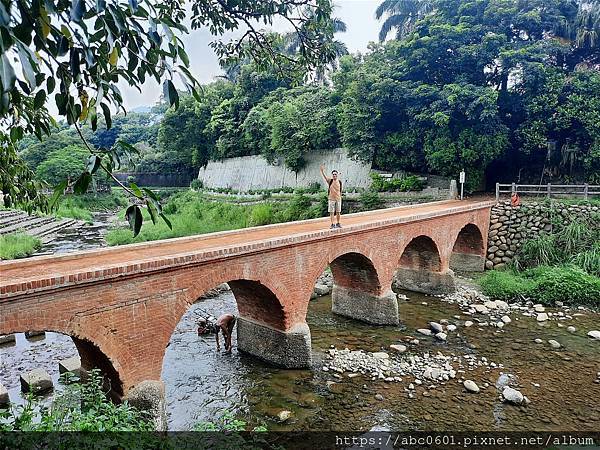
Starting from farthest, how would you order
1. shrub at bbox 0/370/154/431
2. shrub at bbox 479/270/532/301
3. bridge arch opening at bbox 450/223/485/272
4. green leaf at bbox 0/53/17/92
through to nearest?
bridge arch opening at bbox 450/223/485/272 < shrub at bbox 479/270/532/301 < shrub at bbox 0/370/154/431 < green leaf at bbox 0/53/17/92

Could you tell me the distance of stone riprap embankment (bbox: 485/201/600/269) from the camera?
19.1m

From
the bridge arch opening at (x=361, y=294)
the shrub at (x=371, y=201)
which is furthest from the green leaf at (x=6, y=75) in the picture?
the shrub at (x=371, y=201)

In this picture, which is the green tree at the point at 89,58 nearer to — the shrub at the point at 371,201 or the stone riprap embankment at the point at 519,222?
the stone riprap embankment at the point at 519,222

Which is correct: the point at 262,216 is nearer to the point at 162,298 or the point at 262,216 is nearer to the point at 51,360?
the point at 51,360

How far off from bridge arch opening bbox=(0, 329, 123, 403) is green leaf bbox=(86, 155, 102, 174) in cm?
Answer: 559

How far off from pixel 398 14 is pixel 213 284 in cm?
3963

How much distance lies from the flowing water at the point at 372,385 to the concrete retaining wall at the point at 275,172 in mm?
16746

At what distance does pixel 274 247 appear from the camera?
967cm

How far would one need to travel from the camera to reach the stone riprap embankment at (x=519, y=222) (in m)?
19.1

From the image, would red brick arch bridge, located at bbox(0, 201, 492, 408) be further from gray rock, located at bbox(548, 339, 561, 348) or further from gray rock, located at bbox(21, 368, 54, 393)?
gray rock, located at bbox(548, 339, 561, 348)

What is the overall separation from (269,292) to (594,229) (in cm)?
1567

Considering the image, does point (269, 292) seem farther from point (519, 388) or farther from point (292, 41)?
point (292, 41)

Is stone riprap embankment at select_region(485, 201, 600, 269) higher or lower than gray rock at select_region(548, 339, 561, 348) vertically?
higher

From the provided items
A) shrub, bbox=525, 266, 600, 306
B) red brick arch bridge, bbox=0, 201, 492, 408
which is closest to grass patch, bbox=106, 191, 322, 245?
red brick arch bridge, bbox=0, 201, 492, 408
